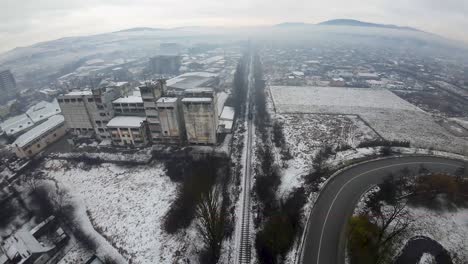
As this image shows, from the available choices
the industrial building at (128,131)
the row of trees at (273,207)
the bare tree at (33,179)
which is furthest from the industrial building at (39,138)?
the row of trees at (273,207)

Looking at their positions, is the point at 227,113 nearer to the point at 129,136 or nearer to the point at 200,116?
the point at 200,116

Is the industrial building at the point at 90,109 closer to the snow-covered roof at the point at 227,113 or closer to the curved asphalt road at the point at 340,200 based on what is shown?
the snow-covered roof at the point at 227,113

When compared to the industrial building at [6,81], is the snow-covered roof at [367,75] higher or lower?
lower

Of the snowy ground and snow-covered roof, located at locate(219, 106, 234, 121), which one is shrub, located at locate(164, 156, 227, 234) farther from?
the snowy ground

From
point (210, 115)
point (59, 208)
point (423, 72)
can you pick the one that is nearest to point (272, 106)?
point (210, 115)

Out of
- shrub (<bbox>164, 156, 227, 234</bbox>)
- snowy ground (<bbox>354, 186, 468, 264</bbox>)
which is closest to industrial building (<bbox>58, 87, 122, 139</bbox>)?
shrub (<bbox>164, 156, 227, 234</bbox>)

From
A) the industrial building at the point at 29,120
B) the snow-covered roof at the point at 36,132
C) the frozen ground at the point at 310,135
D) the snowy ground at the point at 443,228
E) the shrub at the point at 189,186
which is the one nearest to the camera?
the snowy ground at the point at 443,228

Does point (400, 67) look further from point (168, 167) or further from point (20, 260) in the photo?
point (20, 260)
